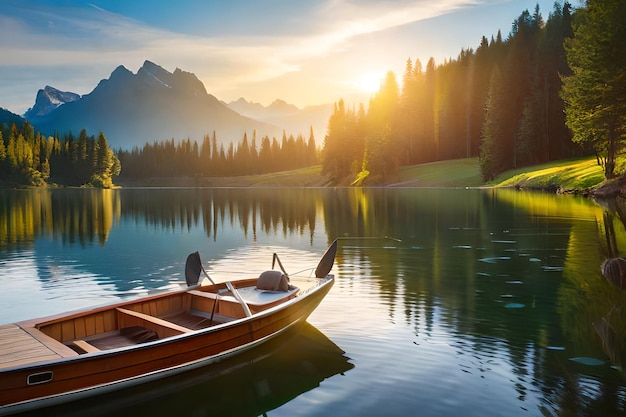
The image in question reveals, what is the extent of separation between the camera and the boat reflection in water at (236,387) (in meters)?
9.46

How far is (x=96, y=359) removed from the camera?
29.6ft

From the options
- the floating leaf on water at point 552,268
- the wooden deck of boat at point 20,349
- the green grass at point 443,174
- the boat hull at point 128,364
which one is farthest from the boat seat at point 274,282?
the green grass at point 443,174

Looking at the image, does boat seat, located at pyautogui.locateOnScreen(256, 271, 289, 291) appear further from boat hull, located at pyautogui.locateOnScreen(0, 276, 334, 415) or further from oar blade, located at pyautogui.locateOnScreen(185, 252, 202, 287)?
boat hull, located at pyautogui.locateOnScreen(0, 276, 334, 415)

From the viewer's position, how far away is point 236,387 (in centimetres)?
1048

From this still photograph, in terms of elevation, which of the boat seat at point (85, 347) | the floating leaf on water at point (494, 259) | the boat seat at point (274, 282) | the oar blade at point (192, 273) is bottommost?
the floating leaf on water at point (494, 259)

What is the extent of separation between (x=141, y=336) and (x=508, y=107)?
304 feet

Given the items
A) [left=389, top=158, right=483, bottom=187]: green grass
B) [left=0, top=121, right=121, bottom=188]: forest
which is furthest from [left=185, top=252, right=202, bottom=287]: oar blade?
[left=0, top=121, right=121, bottom=188]: forest

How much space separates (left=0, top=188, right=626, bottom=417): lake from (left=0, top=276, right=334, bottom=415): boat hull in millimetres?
421

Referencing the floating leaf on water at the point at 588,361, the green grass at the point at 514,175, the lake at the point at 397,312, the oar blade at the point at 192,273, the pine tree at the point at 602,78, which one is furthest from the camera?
the green grass at the point at 514,175

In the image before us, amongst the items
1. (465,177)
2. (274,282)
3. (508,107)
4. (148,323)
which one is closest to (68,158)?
(465,177)

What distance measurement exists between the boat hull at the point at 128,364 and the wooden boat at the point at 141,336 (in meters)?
0.02

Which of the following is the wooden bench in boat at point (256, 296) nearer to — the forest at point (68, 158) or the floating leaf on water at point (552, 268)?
the floating leaf on water at point (552, 268)

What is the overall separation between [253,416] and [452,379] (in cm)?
390

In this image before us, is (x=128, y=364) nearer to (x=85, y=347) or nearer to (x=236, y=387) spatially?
(x=85, y=347)
